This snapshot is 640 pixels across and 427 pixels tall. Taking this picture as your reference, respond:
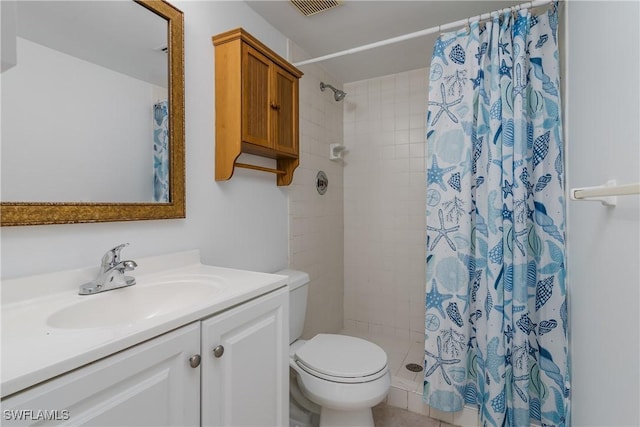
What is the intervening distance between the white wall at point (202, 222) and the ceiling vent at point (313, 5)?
26 centimetres

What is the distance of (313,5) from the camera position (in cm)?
170

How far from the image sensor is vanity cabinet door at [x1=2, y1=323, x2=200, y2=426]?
21.2 inches

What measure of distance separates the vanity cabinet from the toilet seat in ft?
1.07

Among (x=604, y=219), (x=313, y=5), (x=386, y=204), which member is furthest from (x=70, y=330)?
(x=386, y=204)

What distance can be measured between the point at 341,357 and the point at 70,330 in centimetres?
118

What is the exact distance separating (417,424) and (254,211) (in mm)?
1487

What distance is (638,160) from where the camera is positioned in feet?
2.61

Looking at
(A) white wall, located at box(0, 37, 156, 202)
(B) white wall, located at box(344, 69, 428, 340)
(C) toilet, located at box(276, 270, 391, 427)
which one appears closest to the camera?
(A) white wall, located at box(0, 37, 156, 202)

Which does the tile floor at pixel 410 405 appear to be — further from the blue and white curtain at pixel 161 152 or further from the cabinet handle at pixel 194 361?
the blue and white curtain at pixel 161 152

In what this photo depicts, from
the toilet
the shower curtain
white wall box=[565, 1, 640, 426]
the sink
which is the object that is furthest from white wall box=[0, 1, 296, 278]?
white wall box=[565, 1, 640, 426]

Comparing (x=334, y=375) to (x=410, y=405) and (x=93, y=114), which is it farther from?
(x=93, y=114)

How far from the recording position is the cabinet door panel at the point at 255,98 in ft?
4.82

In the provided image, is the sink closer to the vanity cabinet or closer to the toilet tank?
the vanity cabinet

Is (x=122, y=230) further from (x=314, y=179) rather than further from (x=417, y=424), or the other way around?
(x=417, y=424)
